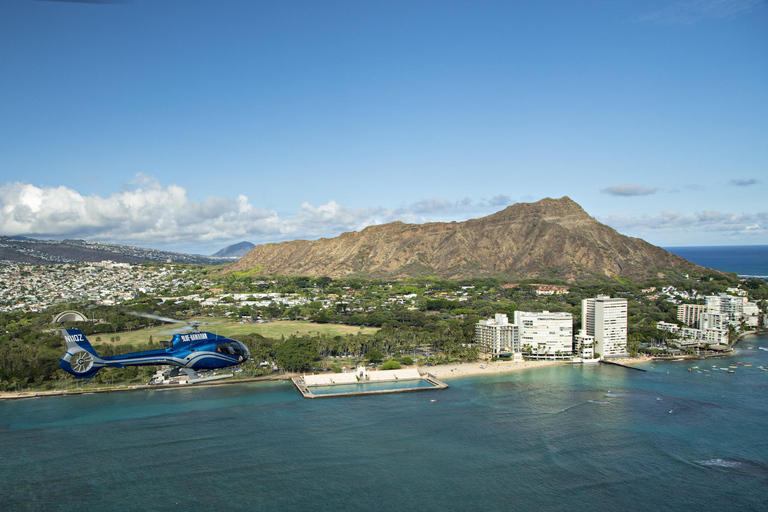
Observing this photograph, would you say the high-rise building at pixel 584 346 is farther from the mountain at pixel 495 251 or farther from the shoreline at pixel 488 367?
the mountain at pixel 495 251

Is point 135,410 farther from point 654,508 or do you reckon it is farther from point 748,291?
point 748,291

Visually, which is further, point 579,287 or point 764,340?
point 579,287

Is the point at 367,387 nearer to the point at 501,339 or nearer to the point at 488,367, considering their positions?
the point at 488,367

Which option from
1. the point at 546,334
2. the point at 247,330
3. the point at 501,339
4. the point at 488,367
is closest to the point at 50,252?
the point at 247,330

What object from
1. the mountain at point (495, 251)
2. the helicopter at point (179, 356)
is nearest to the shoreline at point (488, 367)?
the helicopter at point (179, 356)

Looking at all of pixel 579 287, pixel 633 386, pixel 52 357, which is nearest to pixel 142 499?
pixel 52 357

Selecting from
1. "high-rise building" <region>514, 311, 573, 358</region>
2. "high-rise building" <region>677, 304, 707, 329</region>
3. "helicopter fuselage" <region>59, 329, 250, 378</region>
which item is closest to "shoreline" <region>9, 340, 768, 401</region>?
"high-rise building" <region>514, 311, 573, 358</region>
